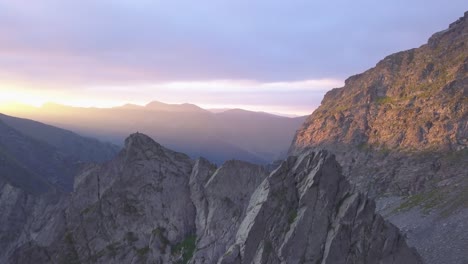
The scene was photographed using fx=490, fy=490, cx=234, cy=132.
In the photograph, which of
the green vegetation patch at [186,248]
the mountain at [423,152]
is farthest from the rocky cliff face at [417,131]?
the green vegetation patch at [186,248]

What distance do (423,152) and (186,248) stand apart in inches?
4813

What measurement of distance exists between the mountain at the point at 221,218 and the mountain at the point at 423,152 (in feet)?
129

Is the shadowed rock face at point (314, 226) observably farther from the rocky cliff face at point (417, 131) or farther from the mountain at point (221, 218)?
the rocky cliff face at point (417, 131)

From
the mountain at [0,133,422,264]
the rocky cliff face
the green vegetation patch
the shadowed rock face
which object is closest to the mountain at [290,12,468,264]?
the rocky cliff face

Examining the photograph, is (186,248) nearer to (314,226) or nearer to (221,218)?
(221,218)

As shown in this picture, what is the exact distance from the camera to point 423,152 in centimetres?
15562

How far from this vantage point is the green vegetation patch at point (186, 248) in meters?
51.1

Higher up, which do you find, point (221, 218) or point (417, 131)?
point (417, 131)

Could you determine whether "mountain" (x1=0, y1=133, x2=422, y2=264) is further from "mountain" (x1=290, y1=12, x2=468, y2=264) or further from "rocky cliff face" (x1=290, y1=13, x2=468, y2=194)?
"rocky cliff face" (x1=290, y1=13, x2=468, y2=194)

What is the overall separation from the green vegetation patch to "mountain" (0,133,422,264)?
0.13m

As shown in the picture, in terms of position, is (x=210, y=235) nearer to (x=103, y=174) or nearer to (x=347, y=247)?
(x=347, y=247)

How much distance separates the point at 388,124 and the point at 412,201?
61.9 meters

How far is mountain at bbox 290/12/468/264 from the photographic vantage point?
9694cm

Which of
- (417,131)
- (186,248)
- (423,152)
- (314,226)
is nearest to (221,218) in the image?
(186,248)
